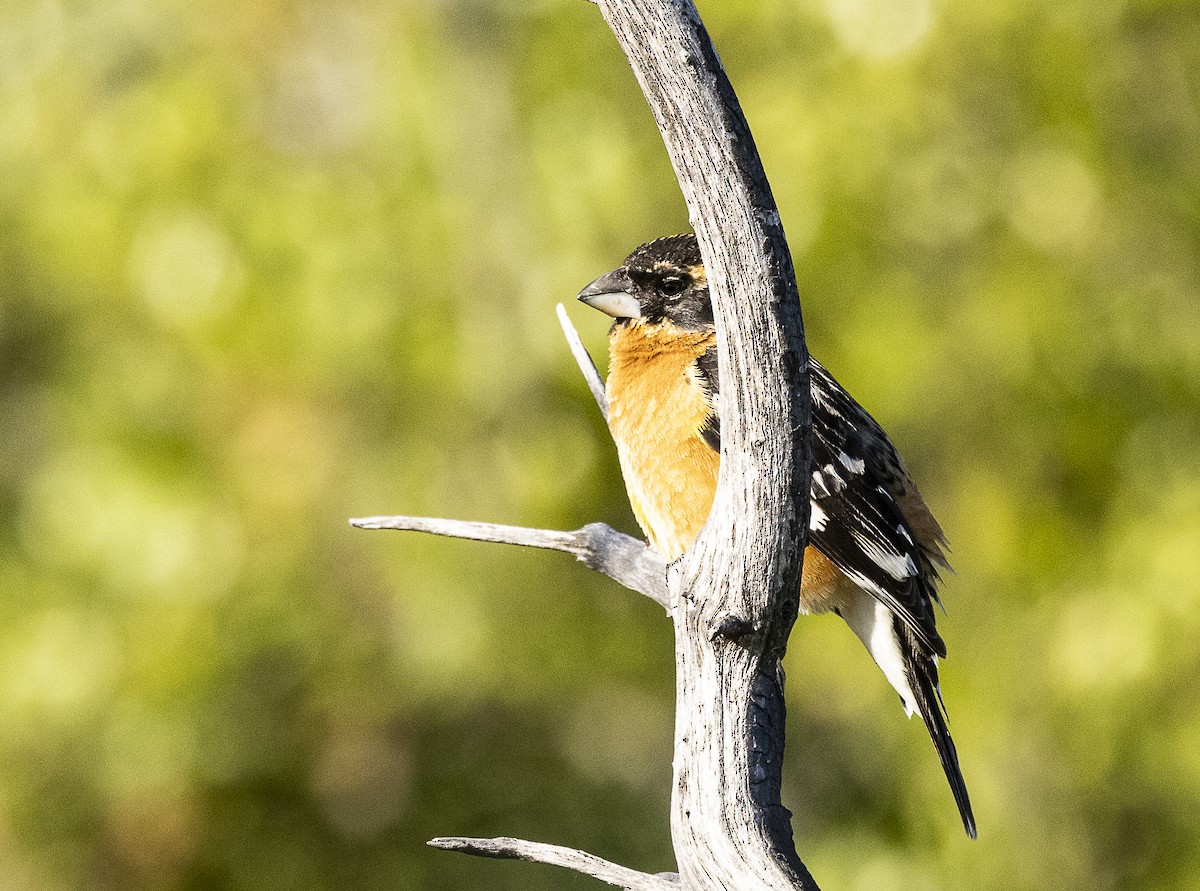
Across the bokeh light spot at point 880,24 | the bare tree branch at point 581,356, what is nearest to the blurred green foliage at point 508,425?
the bokeh light spot at point 880,24

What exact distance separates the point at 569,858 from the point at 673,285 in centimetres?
211

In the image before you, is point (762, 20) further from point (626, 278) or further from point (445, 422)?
point (626, 278)

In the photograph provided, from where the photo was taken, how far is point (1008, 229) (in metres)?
7.28

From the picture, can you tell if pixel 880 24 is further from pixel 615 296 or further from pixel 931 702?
pixel 931 702

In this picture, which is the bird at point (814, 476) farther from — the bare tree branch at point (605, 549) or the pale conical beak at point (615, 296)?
the bare tree branch at point (605, 549)

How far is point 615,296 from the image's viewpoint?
14.1 ft

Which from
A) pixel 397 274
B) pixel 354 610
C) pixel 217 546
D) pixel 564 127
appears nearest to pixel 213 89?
pixel 397 274

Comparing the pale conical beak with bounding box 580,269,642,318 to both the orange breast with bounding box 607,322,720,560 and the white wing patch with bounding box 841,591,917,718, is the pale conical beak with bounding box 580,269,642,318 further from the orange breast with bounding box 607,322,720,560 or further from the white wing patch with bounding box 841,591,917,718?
the white wing patch with bounding box 841,591,917,718

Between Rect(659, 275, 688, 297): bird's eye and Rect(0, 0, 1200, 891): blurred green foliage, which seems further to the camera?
Rect(0, 0, 1200, 891): blurred green foliage

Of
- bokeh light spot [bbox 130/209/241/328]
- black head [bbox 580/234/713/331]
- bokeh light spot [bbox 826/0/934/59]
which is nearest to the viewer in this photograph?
black head [bbox 580/234/713/331]

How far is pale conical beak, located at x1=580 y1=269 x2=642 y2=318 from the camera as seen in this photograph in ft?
14.1

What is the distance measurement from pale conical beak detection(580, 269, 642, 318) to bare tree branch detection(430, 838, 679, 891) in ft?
6.60

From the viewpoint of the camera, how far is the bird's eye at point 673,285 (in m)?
4.27

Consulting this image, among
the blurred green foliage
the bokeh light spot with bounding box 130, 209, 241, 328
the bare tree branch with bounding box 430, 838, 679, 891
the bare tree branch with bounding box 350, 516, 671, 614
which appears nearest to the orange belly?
the bare tree branch with bounding box 350, 516, 671, 614
